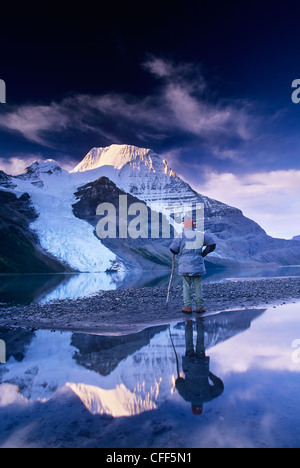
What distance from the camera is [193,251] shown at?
981 cm

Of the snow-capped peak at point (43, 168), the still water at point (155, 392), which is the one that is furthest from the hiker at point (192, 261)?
the snow-capped peak at point (43, 168)

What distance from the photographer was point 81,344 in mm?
6047

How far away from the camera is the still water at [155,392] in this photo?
97.0 inches

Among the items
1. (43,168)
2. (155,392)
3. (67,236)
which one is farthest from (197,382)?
(43,168)

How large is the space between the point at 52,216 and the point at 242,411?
95588 mm

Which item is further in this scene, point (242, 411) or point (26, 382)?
point (26, 382)

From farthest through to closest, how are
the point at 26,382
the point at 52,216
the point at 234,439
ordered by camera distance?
the point at 52,216 → the point at 26,382 → the point at 234,439

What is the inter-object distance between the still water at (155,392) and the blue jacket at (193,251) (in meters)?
3.47

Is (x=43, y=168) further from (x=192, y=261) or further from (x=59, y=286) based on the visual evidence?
(x=192, y=261)

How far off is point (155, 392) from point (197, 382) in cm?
58

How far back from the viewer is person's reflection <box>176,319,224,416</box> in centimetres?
316

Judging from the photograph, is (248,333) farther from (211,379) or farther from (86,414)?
(86,414)

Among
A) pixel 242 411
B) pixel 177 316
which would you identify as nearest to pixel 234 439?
pixel 242 411

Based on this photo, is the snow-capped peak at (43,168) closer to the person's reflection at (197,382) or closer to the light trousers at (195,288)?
the light trousers at (195,288)
